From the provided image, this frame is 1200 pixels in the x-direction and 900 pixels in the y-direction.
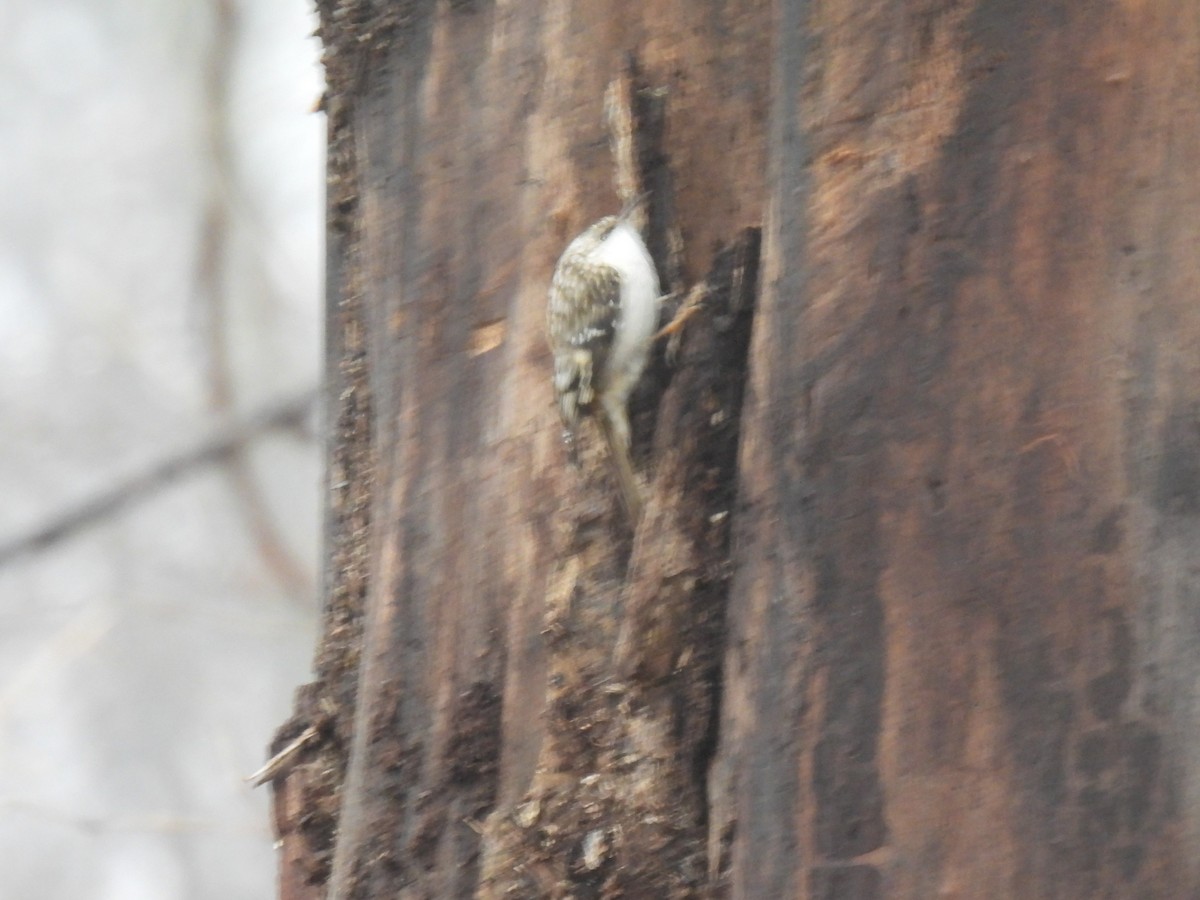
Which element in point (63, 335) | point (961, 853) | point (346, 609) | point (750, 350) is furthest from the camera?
point (63, 335)

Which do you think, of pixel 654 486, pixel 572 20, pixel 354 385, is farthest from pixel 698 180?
pixel 354 385

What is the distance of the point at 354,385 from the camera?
2.75 m

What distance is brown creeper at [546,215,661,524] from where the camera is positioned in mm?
2195

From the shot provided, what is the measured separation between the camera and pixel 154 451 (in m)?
7.61

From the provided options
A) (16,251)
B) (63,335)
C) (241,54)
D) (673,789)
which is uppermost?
(241,54)

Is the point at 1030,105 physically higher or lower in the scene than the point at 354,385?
lower

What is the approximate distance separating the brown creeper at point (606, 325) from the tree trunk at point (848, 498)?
0.04m

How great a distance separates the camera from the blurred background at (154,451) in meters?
7.35

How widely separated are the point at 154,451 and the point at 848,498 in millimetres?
6441

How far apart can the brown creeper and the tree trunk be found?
4 cm

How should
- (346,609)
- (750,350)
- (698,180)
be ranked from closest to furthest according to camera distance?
(750,350) → (698,180) → (346,609)

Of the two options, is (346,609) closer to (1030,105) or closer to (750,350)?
(750,350)

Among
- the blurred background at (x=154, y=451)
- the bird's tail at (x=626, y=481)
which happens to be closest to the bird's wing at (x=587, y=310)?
the bird's tail at (x=626, y=481)

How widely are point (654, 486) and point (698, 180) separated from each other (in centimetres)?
52
